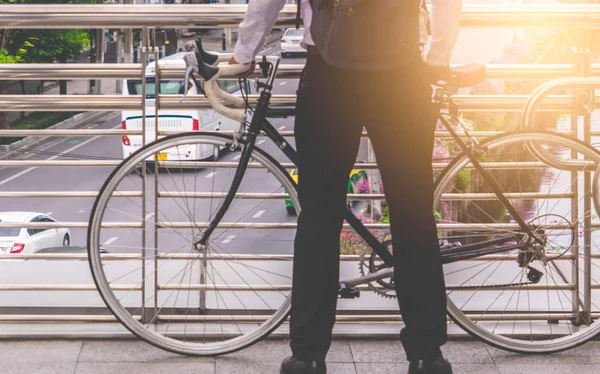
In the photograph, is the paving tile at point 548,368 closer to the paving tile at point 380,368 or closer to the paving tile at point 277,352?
the paving tile at point 380,368

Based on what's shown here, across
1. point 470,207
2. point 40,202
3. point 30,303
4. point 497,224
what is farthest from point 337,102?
point 40,202

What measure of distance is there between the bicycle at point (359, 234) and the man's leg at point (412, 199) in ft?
0.68

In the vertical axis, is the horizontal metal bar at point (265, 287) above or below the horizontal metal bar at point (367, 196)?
below

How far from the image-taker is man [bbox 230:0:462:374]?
305cm

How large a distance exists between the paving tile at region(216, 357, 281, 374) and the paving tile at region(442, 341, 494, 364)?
2.09 ft

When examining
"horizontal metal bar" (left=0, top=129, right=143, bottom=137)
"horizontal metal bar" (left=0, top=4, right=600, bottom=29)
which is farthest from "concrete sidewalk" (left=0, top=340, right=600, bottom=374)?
"horizontal metal bar" (left=0, top=4, right=600, bottom=29)

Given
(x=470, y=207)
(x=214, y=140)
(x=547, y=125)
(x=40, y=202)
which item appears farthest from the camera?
(x=40, y=202)

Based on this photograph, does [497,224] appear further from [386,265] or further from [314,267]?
[314,267]

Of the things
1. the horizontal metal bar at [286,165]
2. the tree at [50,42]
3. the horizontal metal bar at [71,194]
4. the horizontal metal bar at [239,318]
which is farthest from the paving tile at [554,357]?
the tree at [50,42]

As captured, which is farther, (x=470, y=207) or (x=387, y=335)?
(x=470, y=207)

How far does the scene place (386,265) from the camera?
3.50 meters

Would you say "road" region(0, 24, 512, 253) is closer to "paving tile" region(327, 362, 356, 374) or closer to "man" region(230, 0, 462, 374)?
"paving tile" region(327, 362, 356, 374)

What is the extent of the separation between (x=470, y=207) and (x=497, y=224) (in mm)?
2710

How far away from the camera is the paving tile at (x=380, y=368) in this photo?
3.42 metres
